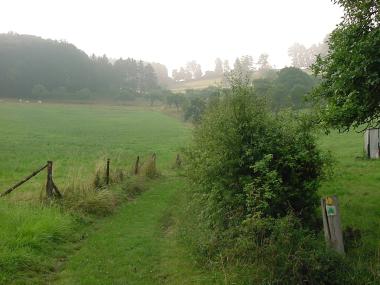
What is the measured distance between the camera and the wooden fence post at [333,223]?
8.05m

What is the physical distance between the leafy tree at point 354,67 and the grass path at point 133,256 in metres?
5.78

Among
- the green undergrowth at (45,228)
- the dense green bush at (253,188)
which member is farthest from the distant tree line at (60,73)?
the dense green bush at (253,188)

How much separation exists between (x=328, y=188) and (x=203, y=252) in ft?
29.7

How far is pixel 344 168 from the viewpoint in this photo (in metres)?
22.0

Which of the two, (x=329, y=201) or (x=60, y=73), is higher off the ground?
(x=60, y=73)

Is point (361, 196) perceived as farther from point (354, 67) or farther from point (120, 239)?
point (120, 239)

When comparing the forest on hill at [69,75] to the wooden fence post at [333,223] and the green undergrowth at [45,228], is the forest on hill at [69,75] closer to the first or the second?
the green undergrowth at [45,228]

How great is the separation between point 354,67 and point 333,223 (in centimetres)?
426

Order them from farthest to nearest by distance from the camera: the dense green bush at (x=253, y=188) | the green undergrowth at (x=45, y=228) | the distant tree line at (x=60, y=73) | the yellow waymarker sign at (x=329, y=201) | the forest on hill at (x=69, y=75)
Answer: the distant tree line at (x=60, y=73), the forest on hill at (x=69, y=75), the green undergrowth at (x=45, y=228), the dense green bush at (x=253, y=188), the yellow waymarker sign at (x=329, y=201)

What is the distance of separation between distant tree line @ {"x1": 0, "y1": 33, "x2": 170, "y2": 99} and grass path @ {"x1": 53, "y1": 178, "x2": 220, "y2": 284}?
121768 mm

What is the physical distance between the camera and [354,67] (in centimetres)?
988

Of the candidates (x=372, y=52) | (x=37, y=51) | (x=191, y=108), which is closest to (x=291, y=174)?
(x=372, y=52)

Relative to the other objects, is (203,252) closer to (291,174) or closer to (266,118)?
(291,174)

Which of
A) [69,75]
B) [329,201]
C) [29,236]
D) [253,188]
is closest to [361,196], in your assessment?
[253,188]
